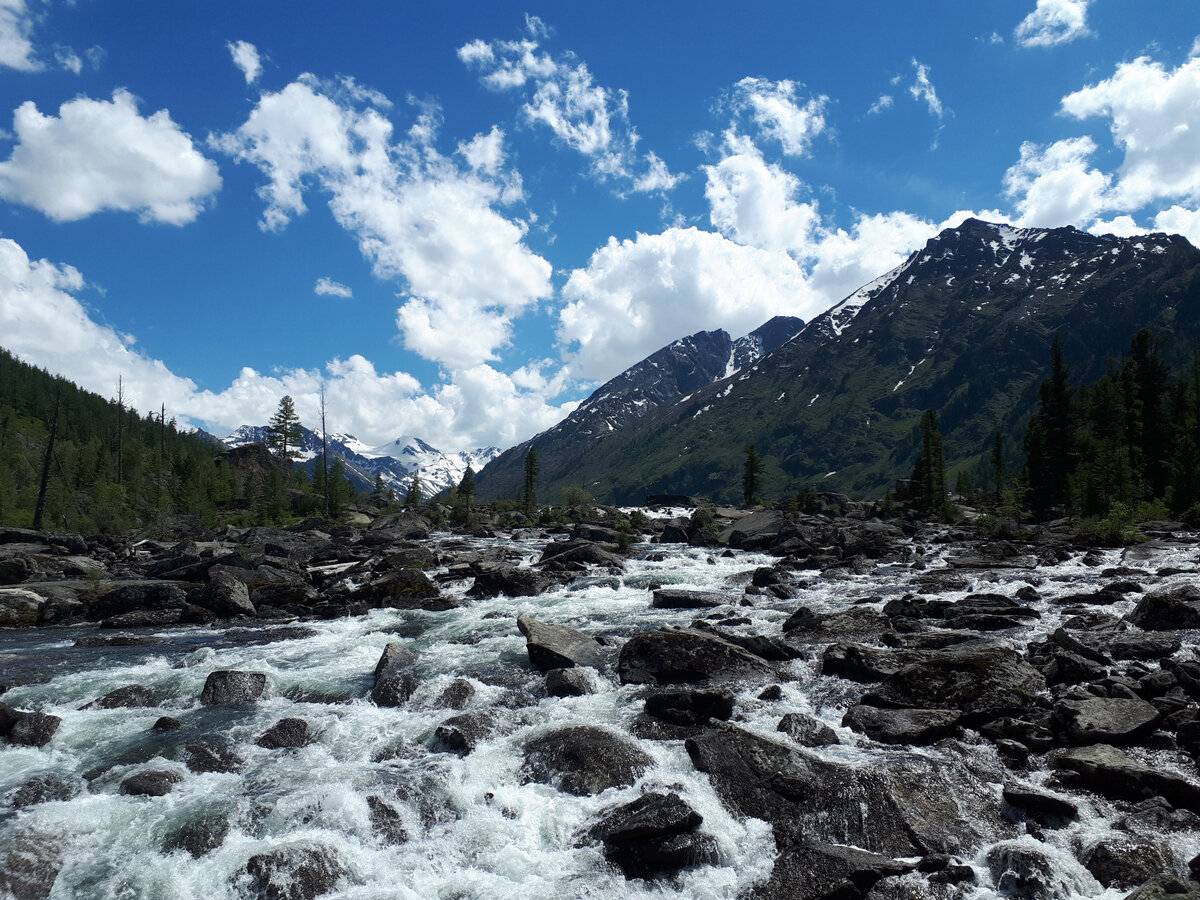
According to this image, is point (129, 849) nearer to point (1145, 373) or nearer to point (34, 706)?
point (34, 706)

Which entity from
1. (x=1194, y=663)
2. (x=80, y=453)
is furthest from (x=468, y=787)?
(x=80, y=453)

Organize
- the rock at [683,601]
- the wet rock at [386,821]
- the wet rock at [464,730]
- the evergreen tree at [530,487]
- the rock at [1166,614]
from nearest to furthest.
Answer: the wet rock at [386,821] < the wet rock at [464,730] < the rock at [1166,614] < the rock at [683,601] < the evergreen tree at [530,487]

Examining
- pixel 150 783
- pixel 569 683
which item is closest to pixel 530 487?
pixel 569 683

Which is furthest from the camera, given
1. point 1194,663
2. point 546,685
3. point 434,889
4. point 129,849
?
point 546,685

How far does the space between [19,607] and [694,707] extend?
1346 inches

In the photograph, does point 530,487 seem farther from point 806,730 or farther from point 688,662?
point 806,730

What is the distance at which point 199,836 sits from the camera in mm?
10727

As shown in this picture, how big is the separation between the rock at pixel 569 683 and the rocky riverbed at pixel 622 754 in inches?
3.8

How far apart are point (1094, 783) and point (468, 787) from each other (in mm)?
11784

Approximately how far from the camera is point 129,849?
10.5m

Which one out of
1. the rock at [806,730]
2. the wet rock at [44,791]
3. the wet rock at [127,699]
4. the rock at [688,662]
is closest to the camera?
the wet rock at [44,791]

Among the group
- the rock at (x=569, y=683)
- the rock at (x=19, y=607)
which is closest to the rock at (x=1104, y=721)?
the rock at (x=569, y=683)

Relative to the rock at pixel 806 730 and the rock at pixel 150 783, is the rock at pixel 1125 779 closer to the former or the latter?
the rock at pixel 806 730

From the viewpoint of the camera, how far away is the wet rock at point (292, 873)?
9539 millimetres
